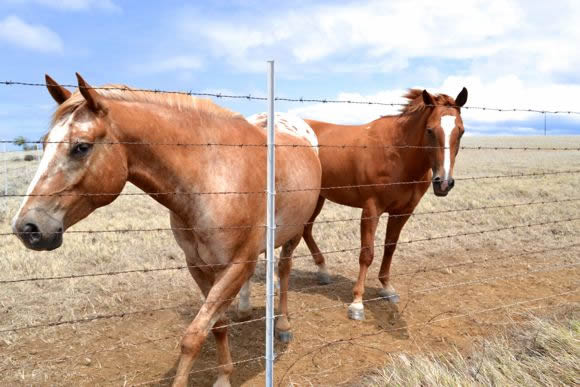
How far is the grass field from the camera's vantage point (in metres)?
4.00

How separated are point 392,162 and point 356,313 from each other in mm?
1858

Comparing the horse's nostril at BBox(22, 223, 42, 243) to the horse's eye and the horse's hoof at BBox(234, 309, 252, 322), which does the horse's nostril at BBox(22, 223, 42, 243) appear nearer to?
the horse's eye

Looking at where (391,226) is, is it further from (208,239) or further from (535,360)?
(208,239)

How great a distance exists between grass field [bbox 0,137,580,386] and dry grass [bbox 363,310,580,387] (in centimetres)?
20

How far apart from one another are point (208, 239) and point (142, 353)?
186 centimetres

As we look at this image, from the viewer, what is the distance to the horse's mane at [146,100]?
8.54ft

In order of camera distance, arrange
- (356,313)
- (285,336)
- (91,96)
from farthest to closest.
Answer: (356,313) → (285,336) → (91,96)

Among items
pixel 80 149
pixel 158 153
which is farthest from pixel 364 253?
pixel 80 149

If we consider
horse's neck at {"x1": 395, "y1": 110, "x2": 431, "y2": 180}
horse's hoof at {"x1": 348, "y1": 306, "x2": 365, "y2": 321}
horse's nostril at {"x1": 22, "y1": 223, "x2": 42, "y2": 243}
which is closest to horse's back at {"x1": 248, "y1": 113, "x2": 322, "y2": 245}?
horse's neck at {"x1": 395, "y1": 110, "x2": 431, "y2": 180}

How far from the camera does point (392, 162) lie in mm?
5332

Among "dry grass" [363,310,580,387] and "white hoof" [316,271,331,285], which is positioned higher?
"dry grass" [363,310,580,387]

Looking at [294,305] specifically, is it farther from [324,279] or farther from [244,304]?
[324,279]

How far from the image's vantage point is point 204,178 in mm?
3029

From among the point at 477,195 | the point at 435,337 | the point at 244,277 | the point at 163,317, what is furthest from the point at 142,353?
the point at 477,195
